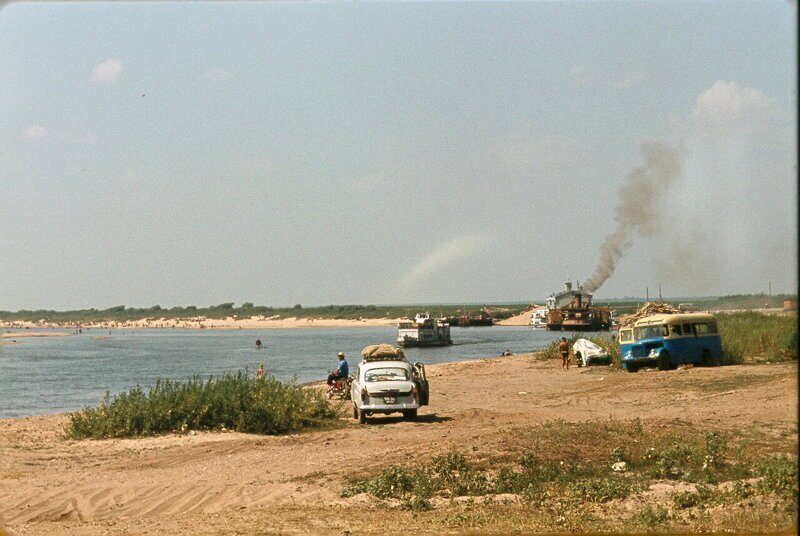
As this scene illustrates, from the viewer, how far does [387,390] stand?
24.2m

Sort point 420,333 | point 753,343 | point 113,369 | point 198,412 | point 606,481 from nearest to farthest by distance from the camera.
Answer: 1. point 606,481
2. point 198,412
3. point 753,343
4. point 113,369
5. point 420,333

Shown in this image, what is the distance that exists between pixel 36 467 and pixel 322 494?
24.5 feet

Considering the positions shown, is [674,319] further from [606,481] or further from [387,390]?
[606,481]

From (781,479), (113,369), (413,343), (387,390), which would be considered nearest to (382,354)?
(387,390)

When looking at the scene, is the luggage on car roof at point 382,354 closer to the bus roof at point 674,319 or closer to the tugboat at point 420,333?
the bus roof at point 674,319

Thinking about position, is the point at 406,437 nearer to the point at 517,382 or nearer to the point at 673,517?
the point at 673,517

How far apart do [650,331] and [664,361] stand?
4.82ft

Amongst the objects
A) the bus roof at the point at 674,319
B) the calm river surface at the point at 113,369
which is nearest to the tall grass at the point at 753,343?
the bus roof at the point at 674,319

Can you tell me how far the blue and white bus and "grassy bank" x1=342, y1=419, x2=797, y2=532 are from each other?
59.8ft

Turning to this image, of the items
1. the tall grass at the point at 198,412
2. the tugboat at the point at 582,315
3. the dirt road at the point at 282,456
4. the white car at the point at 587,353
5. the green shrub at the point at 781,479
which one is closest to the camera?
the green shrub at the point at 781,479

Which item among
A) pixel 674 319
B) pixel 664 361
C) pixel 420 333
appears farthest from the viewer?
pixel 420 333

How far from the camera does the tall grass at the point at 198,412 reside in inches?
919

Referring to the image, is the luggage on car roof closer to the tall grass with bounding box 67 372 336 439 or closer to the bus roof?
the tall grass with bounding box 67 372 336 439

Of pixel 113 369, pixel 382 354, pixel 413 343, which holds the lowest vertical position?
pixel 413 343
